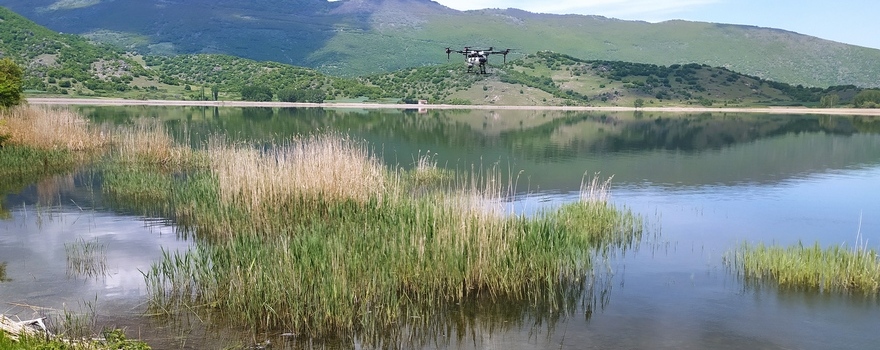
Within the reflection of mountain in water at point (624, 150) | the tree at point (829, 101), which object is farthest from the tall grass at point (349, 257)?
the tree at point (829, 101)

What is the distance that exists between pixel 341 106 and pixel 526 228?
93470 millimetres

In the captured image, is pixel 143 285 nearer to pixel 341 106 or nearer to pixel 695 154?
pixel 695 154

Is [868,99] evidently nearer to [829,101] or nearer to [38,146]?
[829,101]

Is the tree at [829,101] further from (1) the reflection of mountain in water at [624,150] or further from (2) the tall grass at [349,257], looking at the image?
(2) the tall grass at [349,257]

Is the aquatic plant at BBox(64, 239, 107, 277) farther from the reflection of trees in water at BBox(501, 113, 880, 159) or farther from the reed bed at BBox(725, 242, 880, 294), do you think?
the reflection of trees in water at BBox(501, 113, 880, 159)

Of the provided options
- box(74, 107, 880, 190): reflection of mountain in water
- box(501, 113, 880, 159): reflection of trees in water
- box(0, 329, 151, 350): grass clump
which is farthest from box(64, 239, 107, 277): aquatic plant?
box(501, 113, 880, 159): reflection of trees in water

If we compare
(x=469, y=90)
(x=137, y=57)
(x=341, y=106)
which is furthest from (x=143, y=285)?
(x=137, y=57)

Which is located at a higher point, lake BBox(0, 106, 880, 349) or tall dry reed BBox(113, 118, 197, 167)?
tall dry reed BBox(113, 118, 197, 167)

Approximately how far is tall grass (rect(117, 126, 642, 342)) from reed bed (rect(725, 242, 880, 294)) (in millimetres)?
2956

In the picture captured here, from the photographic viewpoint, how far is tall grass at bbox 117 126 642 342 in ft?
29.4

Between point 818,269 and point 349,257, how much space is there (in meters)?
7.70

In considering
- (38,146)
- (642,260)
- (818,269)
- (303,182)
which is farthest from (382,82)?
(818,269)

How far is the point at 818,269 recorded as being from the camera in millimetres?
11477

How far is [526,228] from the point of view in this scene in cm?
1184
